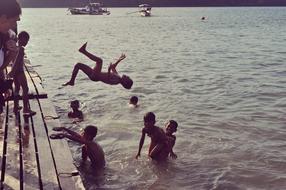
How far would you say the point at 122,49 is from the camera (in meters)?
33.1

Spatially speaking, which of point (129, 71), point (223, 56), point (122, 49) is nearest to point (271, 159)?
point (129, 71)

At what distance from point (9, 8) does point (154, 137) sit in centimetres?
506

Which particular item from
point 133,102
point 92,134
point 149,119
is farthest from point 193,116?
point 92,134

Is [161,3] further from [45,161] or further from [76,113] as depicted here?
[45,161]

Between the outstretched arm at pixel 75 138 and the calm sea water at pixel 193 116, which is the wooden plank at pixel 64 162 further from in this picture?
the calm sea water at pixel 193 116

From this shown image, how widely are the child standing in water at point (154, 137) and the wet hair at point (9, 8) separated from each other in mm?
4598

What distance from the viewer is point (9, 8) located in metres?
4.07

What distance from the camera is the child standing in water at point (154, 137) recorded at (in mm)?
8477

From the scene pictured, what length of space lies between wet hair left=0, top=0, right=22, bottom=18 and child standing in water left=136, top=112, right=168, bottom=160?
460cm

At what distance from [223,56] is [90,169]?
2092 centimetres

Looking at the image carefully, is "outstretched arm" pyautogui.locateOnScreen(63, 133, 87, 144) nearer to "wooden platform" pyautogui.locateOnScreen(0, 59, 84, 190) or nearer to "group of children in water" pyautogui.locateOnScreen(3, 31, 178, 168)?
"group of children in water" pyautogui.locateOnScreen(3, 31, 178, 168)

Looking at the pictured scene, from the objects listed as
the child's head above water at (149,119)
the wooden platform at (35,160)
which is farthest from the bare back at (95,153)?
the child's head above water at (149,119)

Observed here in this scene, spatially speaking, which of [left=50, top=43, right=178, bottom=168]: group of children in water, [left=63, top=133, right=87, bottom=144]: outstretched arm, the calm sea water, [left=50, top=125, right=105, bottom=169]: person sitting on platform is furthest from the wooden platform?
the calm sea water

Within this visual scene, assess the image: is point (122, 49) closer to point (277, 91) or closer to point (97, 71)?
point (277, 91)
